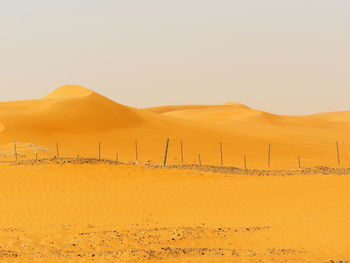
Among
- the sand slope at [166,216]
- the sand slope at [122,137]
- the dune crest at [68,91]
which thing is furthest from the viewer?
the dune crest at [68,91]

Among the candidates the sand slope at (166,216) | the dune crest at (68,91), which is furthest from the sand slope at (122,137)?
the sand slope at (166,216)

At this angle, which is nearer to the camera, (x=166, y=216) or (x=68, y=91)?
(x=166, y=216)

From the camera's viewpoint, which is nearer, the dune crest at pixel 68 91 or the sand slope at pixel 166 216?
the sand slope at pixel 166 216

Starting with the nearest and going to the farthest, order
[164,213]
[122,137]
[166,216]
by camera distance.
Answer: [166,216]
[164,213]
[122,137]

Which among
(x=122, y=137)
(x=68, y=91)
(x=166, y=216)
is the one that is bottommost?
(x=166, y=216)

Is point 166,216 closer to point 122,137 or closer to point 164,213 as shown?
point 164,213

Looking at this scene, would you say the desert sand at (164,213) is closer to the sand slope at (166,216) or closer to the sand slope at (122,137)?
the sand slope at (166,216)

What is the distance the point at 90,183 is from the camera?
21891 mm

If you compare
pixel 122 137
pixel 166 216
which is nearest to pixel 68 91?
pixel 122 137

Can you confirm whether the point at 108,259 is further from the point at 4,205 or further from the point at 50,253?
the point at 4,205

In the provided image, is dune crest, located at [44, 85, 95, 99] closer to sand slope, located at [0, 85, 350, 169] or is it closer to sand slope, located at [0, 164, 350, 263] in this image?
sand slope, located at [0, 85, 350, 169]

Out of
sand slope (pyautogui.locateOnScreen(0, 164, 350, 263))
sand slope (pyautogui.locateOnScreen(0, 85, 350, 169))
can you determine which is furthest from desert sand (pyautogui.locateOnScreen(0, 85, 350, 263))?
sand slope (pyautogui.locateOnScreen(0, 85, 350, 169))

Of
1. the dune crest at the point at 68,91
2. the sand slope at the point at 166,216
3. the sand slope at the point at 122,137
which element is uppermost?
the dune crest at the point at 68,91

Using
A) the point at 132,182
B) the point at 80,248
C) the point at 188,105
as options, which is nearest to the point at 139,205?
the point at 132,182
